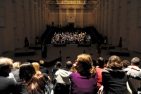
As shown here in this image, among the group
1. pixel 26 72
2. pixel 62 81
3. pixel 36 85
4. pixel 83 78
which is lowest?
pixel 62 81

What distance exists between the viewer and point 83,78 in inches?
164

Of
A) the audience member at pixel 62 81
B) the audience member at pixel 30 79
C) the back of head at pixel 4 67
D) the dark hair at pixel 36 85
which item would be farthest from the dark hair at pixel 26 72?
the audience member at pixel 62 81

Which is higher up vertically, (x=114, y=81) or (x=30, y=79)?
(x=30, y=79)

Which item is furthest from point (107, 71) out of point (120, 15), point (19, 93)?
point (120, 15)

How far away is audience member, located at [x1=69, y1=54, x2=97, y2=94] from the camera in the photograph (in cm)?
412

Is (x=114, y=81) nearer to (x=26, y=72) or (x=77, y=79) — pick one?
(x=77, y=79)

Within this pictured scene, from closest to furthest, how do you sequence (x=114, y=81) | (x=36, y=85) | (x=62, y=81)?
1. (x=36, y=85)
2. (x=114, y=81)
3. (x=62, y=81)

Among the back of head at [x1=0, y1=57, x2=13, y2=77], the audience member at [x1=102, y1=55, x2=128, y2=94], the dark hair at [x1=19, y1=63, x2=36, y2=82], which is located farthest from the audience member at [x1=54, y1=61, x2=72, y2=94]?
the back of head at [x1=0, y1=57, x2=13, y2=77]

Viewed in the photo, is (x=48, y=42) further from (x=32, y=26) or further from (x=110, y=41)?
(x=110, y=41)

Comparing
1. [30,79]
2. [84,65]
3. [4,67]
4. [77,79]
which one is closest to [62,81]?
[77,79]

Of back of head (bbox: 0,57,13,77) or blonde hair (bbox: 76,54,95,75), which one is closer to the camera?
back of head (bbox: 0,57,13,77)

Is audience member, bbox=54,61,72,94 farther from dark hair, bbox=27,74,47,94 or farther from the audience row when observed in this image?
dark hair, bbox=27,74,47,94

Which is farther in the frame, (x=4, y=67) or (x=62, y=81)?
(x=62, y=81)

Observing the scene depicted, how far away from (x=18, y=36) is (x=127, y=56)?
14.3 meters
